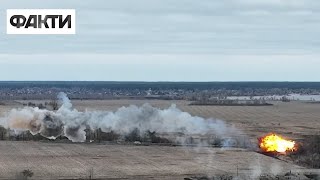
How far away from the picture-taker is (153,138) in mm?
132500

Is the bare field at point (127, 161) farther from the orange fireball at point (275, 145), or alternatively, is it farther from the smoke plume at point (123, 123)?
the smoke plume at point (123, 123)

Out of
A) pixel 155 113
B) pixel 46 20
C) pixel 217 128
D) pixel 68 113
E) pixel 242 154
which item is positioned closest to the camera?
pixel 46 20

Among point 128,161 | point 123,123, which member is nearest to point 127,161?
point 128,161

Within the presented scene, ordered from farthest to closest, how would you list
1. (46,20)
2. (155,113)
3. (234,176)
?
(155,113) → (234,176) → (46,20)

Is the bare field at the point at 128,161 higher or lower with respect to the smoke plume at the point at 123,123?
lower

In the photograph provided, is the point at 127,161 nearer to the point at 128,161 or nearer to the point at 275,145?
the point at 128,161

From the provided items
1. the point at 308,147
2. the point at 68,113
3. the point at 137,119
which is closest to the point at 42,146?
the point at 68,113

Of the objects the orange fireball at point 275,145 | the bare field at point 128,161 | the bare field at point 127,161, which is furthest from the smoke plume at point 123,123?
the orange fireball at point 275,145

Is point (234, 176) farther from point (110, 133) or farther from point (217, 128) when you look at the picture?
point (217, 128)

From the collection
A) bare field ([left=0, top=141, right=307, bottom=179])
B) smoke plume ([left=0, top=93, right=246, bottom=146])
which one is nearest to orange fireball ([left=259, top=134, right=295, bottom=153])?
bare field ([left=0, top=141, right=307, bottom=179])

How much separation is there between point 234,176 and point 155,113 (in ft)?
168

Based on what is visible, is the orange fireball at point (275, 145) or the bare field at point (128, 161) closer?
the bare field at point (128, 161)

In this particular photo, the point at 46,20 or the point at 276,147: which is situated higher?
the point at 46,20

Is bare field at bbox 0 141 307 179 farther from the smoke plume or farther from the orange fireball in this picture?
the smoke plume
